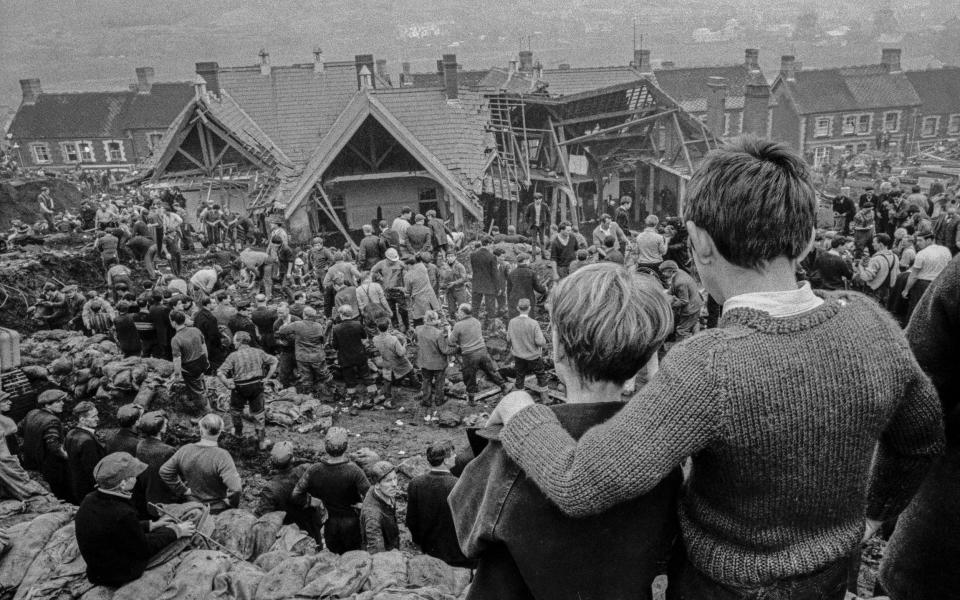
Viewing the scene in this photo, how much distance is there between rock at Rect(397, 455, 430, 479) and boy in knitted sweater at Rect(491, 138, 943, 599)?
661 centimetres

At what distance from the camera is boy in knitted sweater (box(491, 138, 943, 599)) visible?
6.34 ft

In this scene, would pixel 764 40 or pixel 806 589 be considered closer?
pixel 806 589

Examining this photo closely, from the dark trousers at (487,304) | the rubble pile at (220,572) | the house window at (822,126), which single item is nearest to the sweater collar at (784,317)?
the rubble pile at (220,572)

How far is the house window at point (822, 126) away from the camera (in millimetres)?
49875

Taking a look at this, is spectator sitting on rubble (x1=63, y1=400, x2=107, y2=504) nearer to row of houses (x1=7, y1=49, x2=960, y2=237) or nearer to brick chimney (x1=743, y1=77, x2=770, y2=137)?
row of houses (x1=7, y1=49, x2=960, y2=237)

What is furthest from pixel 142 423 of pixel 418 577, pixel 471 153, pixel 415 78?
pixel 415 78

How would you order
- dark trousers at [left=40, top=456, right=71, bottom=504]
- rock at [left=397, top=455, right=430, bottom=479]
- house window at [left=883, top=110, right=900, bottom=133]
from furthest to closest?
1. house window at [left=883, top=110, right=900, bottom=133]
2. rock at [left=397, top=455, right=430, bottom=479]
3. dark trousers at [left=40, top=456, right=71, bottom=504]

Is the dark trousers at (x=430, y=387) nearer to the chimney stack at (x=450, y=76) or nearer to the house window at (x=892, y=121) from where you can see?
the chimney stack at (x=450, y=76)

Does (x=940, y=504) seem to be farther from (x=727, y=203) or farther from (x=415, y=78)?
(x=415, y=78)

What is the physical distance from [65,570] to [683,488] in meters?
5.21

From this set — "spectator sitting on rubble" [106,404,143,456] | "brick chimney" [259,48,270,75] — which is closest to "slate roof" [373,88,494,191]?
"brick chimney" [259,48,270,75]

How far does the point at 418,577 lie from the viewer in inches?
213

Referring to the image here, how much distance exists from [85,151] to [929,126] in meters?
65.7

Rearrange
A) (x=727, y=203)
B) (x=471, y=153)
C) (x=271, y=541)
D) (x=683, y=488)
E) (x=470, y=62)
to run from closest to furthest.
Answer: (x=727, y=203), (x=683, y=488), (x=271, y=541), (x=471, y=153), (x=470, y=62)
